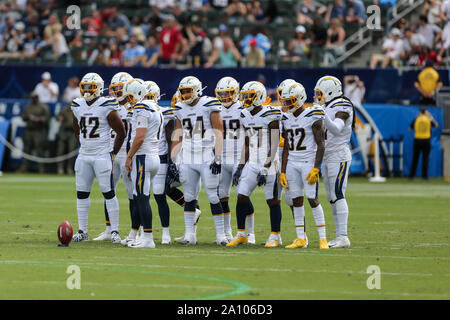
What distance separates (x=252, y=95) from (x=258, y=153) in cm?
73

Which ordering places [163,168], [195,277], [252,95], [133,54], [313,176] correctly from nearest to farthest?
[195,277], [313,176], [252,95], [163,168], [133,54]

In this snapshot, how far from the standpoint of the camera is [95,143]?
11.4 metres

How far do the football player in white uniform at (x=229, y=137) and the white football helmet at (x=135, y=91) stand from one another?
37.9 inches

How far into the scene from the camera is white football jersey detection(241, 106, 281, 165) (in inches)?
445

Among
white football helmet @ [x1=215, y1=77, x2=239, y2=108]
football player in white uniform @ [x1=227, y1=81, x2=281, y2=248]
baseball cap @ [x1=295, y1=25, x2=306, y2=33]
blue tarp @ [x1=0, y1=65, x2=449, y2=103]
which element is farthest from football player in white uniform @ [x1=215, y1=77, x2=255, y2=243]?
baseball cap @ [x1=295, y1=25, x2=306, y2=33]

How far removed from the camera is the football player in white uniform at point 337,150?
11.0 m

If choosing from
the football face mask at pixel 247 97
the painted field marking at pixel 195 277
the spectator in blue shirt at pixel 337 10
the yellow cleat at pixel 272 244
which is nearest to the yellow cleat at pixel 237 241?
the yellow cleat at pixel 272 244

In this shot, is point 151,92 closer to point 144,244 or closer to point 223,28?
point 144,244

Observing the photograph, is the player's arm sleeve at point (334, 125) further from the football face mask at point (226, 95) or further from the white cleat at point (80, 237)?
the white cleat at point (80, 237)

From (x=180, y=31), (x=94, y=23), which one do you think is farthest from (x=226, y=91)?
(x=94, y=23)

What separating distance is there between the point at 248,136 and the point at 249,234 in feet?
4.23

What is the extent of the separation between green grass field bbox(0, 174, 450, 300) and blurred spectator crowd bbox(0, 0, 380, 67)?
1015 cm
